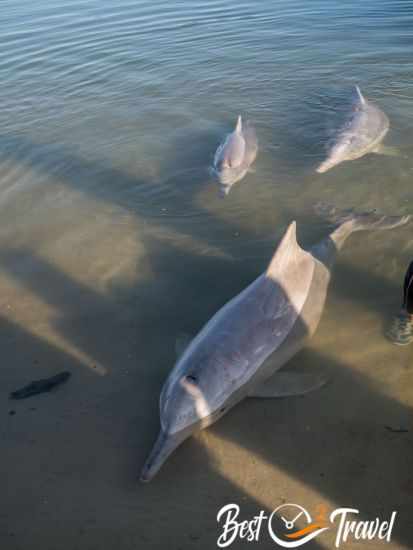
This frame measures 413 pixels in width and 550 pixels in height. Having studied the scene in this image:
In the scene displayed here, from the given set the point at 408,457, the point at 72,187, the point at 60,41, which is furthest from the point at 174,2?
the point at 408,457

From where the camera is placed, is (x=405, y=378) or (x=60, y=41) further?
(x=60, y=41)

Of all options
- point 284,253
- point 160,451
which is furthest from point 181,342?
point 284,253

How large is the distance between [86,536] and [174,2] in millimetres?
23376

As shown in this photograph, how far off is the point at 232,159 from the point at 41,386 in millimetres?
5830

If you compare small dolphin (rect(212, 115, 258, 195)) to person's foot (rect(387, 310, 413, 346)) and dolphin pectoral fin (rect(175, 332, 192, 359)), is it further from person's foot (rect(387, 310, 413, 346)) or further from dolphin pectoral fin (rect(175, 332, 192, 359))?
person's foot (rect(387, 310, 413, 346))

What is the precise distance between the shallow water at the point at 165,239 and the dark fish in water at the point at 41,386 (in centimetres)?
13

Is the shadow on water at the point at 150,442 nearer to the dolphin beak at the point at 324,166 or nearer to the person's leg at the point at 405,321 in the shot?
the person's leg at the point at 405,321

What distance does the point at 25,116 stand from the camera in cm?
1308

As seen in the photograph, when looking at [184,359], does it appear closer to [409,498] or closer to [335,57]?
[409,498]

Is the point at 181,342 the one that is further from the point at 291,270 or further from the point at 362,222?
the point at 362,222

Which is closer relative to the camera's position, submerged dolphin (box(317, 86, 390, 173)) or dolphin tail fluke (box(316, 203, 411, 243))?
dolphin tail fluke (box(316, 203, 411, 243))

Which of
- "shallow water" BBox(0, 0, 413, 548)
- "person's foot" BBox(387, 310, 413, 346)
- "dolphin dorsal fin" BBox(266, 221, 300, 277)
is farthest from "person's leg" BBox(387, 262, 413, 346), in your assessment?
"dolphin dorsal fin" BBox(266, 221, 300, 277)

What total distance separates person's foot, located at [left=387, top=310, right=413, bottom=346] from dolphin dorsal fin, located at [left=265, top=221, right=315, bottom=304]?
120 cm

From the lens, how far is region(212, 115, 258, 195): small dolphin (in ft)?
32.0
